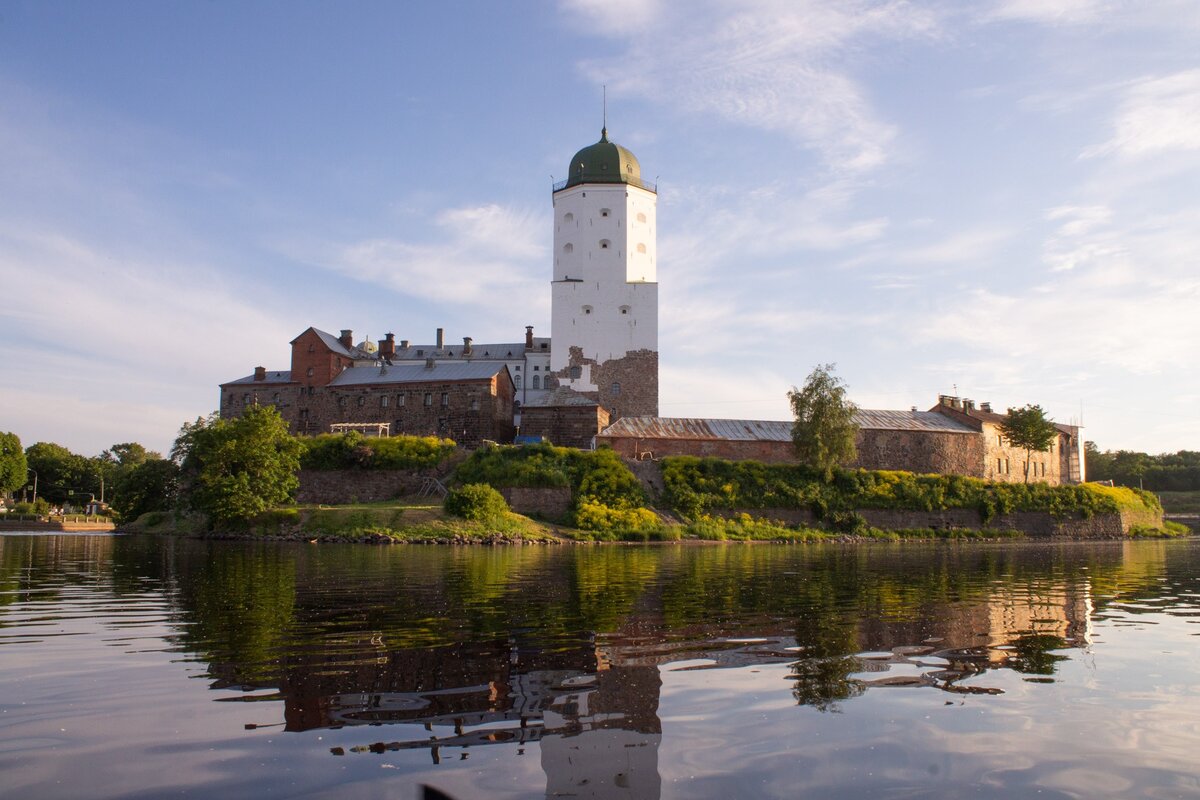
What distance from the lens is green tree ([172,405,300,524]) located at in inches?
1405

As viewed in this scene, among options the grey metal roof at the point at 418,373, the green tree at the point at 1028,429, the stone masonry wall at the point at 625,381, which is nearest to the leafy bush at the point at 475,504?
the stone masonry wall at the point at 625,381

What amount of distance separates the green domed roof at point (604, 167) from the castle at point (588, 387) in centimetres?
10

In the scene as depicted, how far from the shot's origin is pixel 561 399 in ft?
174

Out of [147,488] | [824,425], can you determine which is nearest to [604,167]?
[824,425]

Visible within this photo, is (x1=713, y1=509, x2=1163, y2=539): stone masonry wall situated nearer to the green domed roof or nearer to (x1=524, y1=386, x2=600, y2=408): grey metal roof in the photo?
(x1=524, y1=386, x2=600, y2=408): grey metal roof

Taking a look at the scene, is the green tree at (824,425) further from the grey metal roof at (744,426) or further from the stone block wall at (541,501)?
the stone block wall at (541,501)

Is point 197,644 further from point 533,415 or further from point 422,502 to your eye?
point 533,415

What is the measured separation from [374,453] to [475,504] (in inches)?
434

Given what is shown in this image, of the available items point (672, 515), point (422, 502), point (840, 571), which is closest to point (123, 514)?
point (422, 502)

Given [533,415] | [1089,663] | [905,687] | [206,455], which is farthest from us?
[533,415]

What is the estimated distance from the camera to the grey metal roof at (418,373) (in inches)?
2217

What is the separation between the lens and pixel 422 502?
135 ft

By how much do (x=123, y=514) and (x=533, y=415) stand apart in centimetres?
2244

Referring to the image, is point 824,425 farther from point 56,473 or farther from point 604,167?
point 56,473
